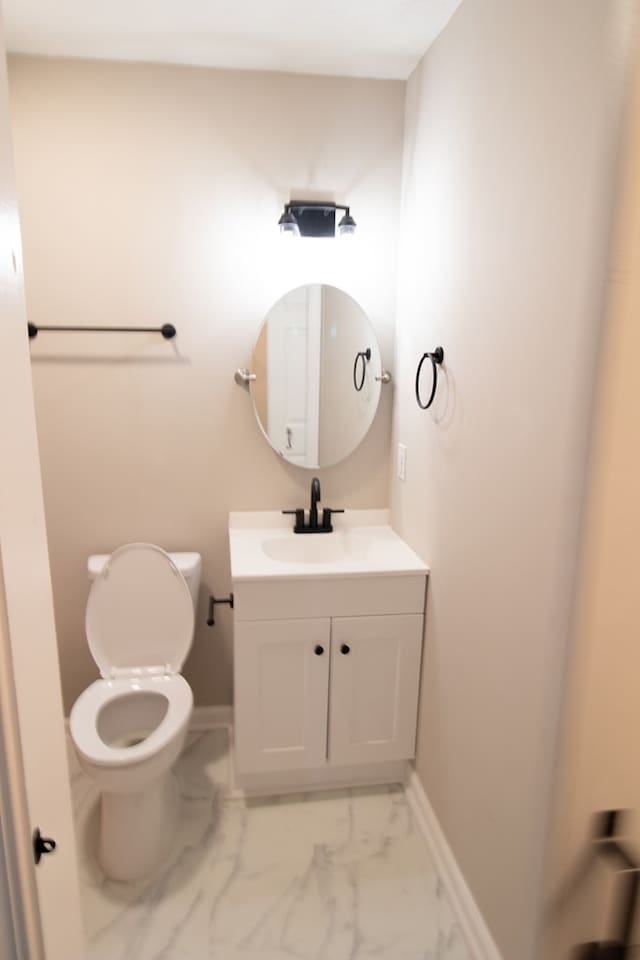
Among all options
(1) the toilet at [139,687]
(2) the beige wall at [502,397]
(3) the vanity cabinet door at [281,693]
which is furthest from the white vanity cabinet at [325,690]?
(1) the toilet at [139,687]

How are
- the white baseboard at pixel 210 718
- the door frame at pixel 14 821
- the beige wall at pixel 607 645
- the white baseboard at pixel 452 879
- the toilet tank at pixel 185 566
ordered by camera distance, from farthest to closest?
the white baseboard at pixel 210 718
the toilet tank at pixel 185 566
the white baseboard at pixel 452 879
the door frame at pixel 14 821
the beige wall at pixel 607 645

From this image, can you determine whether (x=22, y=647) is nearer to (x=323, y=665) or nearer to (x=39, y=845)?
(x=39, y=845)

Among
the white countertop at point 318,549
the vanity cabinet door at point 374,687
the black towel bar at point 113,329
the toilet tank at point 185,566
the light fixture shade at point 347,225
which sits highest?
the light fixture shade at point 347,225

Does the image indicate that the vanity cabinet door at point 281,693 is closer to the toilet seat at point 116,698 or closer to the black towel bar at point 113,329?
the toilet seat at point 116,698

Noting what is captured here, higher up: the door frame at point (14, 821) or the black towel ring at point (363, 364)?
the black towel ring at point (363, 364)

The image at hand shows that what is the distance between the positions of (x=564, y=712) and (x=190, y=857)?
1.71m

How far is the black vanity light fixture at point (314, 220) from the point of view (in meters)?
2.03

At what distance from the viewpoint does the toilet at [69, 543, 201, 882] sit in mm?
1716

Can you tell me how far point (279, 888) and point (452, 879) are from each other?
1.67 feet

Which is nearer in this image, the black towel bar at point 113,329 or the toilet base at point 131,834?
the toilet base at point 131,834

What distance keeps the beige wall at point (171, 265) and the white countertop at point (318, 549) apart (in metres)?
0.10

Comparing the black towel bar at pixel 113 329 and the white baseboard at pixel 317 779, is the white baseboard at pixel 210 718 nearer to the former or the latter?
the white baseboard at pixel 317 779

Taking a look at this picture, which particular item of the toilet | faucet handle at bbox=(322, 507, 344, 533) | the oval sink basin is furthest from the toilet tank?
faucet handle at bbox=(322, 507, 344, 533)

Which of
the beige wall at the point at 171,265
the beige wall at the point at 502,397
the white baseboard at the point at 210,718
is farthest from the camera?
the white baseboard at the point at 210,718
